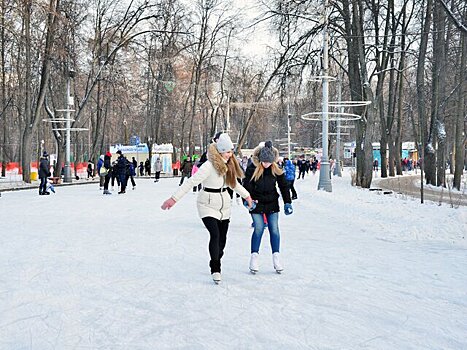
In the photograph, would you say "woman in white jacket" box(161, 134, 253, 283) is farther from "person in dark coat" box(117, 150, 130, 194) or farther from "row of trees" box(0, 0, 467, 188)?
"person in dark coat" box(117, 150, 130, 194)

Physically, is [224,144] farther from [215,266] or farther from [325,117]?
[325,117]

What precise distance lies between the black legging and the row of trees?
808 centimetres

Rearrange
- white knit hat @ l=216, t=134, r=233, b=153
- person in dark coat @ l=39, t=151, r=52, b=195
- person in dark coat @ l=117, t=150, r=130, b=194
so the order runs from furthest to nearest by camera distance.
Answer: person in dark coat @ l=117, t=150, r=130, b=194 < person in dark coat @ l=39, t=151, r=52, b=195 < white knit hat @ l=216, t=134, r=233, b=153

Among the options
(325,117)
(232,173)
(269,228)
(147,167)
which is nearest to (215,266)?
(269,228)

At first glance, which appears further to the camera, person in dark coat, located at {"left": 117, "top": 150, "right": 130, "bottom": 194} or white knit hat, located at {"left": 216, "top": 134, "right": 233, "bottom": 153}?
person in dark coat, located at {"left": 117, "top": 150, "right": 130, "bottom": 194}

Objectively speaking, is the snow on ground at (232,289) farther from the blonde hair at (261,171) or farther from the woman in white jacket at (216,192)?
the blonde hair at (261,171)

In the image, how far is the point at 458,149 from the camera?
28594 millimetres

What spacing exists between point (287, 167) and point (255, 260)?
841cm

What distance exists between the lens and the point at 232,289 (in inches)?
221

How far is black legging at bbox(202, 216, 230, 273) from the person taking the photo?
587 cm

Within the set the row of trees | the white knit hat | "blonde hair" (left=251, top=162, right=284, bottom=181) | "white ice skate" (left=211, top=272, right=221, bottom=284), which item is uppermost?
the row of trees

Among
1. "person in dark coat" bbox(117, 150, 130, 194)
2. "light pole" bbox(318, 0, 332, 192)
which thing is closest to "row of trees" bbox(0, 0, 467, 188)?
"light pole" bbox(318, 0, 332, 192)

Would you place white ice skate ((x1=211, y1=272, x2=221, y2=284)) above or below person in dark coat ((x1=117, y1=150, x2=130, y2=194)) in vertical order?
below

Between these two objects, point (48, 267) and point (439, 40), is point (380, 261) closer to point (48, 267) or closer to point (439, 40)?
point (48, 267)
